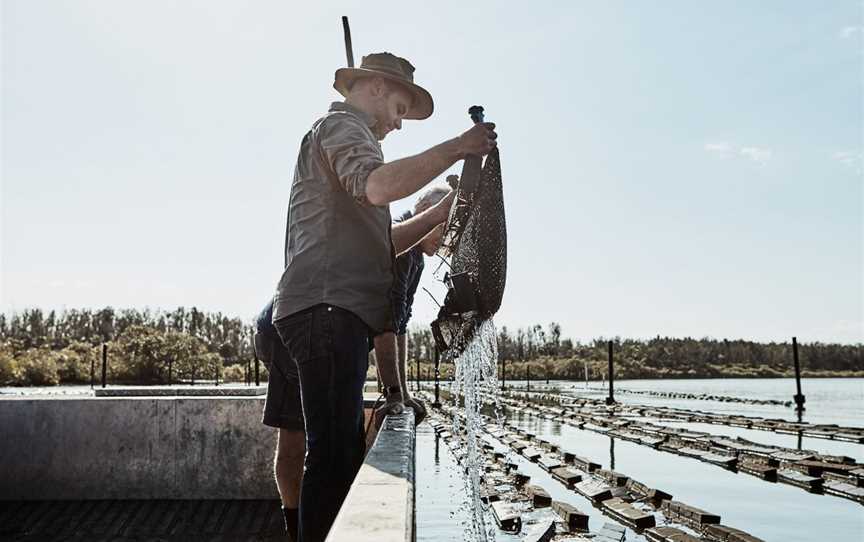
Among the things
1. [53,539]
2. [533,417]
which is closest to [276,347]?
[53,539]

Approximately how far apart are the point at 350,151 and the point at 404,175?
24 cm

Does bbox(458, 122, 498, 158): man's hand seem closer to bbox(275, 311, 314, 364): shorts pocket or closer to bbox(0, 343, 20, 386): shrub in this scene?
bbox(275, 311, 314, 364): shorts pocket

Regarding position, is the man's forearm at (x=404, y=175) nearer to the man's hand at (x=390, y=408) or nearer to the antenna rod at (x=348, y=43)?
the antenna rod at (x=348, y=43)

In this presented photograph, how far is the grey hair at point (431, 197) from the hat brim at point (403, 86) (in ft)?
2.15

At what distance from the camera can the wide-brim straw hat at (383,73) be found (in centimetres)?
234

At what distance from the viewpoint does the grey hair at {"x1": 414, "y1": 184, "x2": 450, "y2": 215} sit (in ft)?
10.8

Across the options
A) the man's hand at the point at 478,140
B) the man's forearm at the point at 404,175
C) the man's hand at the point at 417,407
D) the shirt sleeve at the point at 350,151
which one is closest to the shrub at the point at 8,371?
the man's hand at the point at 417,407

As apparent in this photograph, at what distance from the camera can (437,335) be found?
2426 mm

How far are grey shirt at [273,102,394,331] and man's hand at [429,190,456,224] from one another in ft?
1.09

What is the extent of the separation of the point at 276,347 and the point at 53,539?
195 centimetres

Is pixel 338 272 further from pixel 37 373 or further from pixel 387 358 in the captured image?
pixel 37 373

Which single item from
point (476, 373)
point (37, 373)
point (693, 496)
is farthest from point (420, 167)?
point (37, 373)

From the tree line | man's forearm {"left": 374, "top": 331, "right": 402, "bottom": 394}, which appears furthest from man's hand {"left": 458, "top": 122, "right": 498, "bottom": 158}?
the tree line

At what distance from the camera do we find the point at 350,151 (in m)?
1.94
